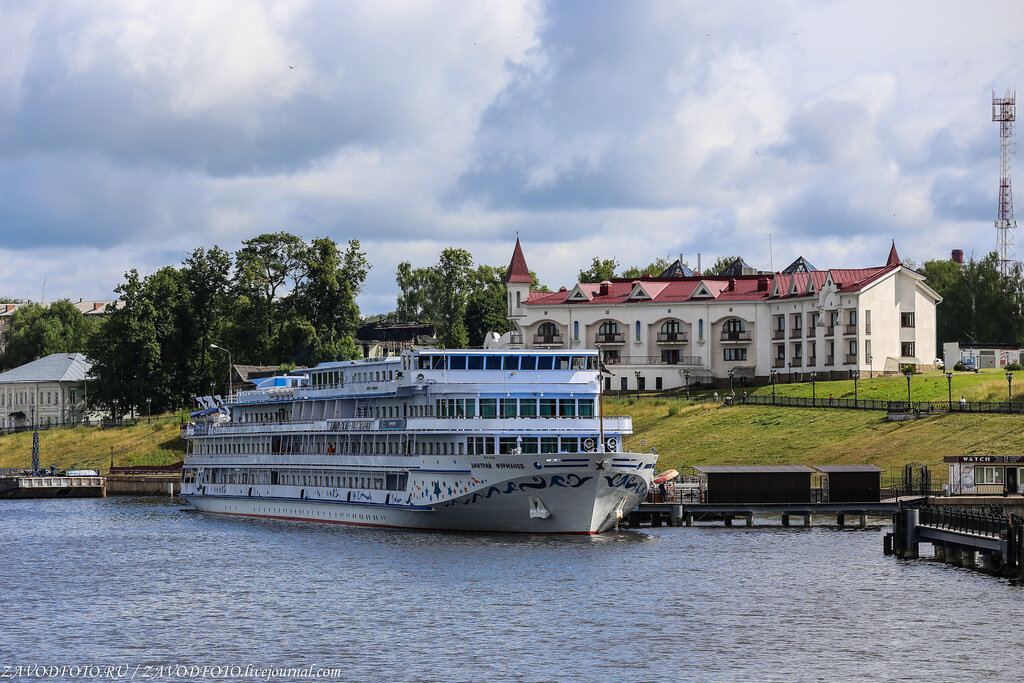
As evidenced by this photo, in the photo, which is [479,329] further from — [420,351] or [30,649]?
[30,649]

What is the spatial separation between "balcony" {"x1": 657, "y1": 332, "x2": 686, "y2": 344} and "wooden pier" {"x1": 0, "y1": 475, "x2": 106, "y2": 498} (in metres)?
61.1

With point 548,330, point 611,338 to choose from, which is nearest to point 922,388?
point 611,338

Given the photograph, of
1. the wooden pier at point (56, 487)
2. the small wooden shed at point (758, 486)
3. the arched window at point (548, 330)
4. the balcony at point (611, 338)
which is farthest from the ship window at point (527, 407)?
the arched window at point (548, 330)

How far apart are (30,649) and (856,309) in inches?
4079

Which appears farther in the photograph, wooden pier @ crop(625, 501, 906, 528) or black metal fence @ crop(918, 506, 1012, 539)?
wooden pier @ crop(625, 501, 906, 528)

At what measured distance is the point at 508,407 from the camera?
8081 cm

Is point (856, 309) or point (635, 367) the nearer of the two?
point (856, 309)

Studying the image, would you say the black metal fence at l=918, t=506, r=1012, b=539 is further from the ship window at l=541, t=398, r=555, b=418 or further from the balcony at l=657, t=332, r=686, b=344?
the balcony at l=657, t=332, r=686, b=344

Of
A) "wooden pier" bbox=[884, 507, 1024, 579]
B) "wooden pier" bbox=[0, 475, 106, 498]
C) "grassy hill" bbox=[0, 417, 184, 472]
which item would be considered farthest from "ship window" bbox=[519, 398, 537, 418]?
"grassy hill" bbox=[0, 417, 184, 472]

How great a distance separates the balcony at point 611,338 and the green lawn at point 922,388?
20.3 meters

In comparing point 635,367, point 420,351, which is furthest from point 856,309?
point 420,351

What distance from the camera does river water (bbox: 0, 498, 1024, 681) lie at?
4669 cm

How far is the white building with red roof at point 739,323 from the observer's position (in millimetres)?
Answer: 141250

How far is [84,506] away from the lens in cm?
12006
